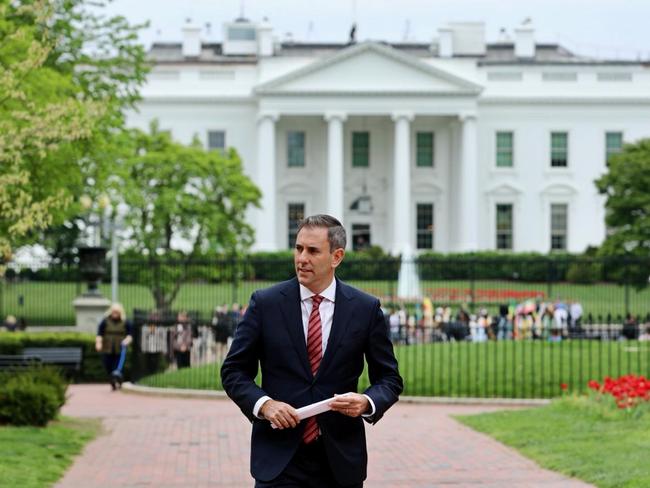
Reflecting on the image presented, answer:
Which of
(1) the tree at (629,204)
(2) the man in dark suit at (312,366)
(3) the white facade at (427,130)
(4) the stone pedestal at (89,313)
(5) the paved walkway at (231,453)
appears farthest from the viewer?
(3) the white facade at (427,130)

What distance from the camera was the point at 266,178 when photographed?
7050 centimetres

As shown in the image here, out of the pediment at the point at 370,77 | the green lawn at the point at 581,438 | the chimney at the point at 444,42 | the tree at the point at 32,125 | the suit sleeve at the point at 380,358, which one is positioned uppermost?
the chimney at the point at 444,42

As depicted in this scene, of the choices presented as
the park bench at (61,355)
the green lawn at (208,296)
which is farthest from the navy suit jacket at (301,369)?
the green lawn at (208,296)

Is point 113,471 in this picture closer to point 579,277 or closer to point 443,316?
point 443,316

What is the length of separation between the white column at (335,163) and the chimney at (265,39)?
11132 mm

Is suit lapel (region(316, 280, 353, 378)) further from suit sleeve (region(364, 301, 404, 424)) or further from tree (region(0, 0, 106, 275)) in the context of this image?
tree (region(0, 0, 106, 275))

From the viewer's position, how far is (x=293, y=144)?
2913 inches

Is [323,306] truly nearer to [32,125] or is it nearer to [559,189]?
[32,125]

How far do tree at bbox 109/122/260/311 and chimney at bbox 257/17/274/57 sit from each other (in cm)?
3539

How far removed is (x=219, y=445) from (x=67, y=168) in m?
9.40

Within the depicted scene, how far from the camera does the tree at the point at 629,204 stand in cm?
4612

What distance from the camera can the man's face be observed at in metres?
6.18

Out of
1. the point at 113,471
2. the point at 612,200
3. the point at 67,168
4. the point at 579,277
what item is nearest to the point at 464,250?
the point at 612,200

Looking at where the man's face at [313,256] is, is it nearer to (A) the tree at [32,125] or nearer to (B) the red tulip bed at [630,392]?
(A) the tree at [32,125]
